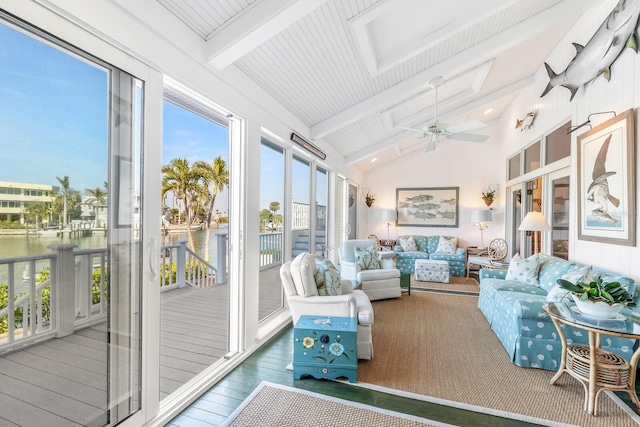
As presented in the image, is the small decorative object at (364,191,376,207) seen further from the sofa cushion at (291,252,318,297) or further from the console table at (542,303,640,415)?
the console table at (542,303,640,415)

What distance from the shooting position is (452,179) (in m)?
7.64

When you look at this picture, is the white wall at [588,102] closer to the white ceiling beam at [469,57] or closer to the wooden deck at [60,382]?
the white ceiling beam at [469,57]

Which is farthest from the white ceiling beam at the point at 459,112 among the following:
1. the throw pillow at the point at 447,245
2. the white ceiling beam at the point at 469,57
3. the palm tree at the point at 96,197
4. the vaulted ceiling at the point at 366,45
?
the palm tree at the point at 96,197

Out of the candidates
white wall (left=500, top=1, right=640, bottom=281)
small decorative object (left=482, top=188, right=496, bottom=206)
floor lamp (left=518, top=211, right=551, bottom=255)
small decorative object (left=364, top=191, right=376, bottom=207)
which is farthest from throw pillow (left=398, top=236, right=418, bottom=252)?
floor lamp (left=518, top=211, right=551, bottom=255)

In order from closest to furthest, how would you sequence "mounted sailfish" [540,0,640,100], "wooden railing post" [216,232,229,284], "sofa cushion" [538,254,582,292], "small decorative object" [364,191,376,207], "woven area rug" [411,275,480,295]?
"mounted sailfish" [540,0,640,100] → "sofa cushion" [538,254,582,292] → "wooden railing post" [216,232,229,284] → "woven area rug" [411,275,480,295] → "small decorative object" [364,191,376,207]

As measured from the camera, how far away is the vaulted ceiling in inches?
82.7

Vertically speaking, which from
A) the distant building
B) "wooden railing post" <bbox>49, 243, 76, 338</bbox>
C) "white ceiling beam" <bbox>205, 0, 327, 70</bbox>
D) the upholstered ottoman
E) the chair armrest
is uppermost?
"white ceiling beam" <bbox>205, 0, 327, 70</bbox>

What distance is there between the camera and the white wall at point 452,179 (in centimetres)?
728

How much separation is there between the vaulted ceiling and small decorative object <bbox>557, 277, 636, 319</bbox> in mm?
2534

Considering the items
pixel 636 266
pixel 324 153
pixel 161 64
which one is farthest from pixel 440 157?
pixel 161 64

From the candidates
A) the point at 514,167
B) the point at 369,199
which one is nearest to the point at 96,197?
the point at 514,167

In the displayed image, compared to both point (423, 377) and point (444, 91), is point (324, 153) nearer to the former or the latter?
point (444, 91)

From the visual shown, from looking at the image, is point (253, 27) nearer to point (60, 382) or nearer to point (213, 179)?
point (60, 382)

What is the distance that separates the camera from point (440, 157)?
7723 mm
